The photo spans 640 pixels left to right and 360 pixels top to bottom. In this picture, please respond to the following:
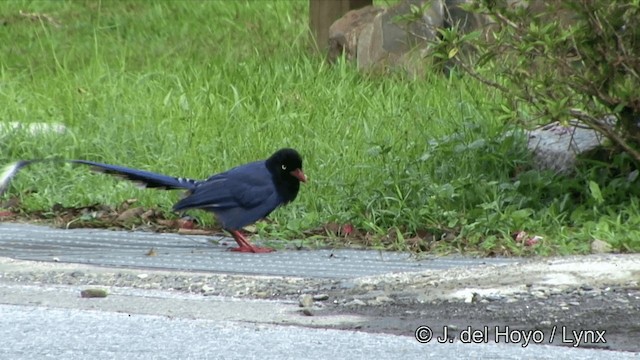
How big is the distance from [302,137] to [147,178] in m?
2.09

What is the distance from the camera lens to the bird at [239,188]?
6977 millimetres

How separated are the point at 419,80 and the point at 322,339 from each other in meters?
5.37

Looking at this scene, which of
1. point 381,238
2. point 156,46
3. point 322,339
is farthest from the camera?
point 156,46

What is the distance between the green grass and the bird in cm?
42

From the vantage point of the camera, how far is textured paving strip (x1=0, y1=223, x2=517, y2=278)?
252 inches

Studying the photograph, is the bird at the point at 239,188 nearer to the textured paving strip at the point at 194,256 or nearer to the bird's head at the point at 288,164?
the bird's head at the point at 288,164

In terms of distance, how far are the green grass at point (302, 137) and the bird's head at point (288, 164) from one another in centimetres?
41

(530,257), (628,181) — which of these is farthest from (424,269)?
(628,181)

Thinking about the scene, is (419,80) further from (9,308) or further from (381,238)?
(9,308)

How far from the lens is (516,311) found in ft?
17.5

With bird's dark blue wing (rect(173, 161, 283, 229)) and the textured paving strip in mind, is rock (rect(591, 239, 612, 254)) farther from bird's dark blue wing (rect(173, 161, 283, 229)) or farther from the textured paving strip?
bird's dark blue wing (rect(173, 161, 283, 229))

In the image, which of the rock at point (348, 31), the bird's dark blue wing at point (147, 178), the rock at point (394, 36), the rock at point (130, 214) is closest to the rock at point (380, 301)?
the bird's dark blue wing at point (147, 178)

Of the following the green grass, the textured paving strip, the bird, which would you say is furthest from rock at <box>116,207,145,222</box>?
the bird

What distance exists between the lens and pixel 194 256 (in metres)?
6.75
